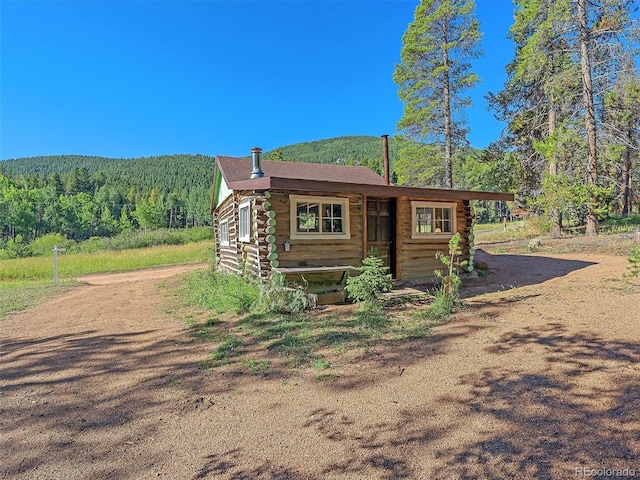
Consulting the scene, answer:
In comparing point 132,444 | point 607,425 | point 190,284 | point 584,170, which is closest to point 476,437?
point 607,425

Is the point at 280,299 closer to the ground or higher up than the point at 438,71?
closer to the ground

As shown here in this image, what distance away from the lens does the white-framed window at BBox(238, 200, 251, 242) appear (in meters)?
9.01

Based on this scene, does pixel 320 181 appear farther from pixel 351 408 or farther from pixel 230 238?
pixel 230 238

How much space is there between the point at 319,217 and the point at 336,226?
0.53m

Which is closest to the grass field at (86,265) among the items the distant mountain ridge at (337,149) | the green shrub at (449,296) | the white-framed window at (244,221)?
the white-framed window at (244,221)

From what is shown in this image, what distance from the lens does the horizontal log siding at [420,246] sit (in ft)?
31.7

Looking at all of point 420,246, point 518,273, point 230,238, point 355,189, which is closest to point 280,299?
point 355,189

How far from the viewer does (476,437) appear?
113 inches

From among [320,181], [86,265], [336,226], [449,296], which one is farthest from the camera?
[86,265]

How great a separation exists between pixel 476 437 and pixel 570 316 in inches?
163

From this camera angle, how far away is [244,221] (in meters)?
9.73

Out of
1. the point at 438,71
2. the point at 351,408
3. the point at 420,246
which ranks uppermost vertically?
the point at 438,71

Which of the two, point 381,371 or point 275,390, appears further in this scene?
point 381,371

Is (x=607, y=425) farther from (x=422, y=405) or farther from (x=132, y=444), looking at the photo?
(x=132, y=444)
